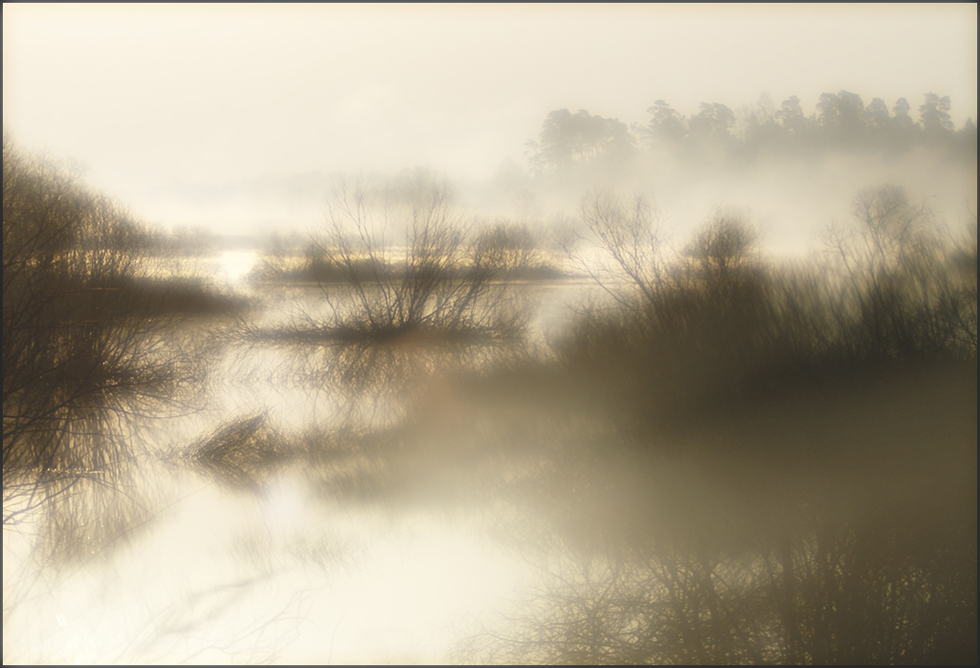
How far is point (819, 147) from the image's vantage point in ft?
12.0

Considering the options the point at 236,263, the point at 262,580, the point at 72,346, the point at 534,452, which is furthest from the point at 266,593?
the point at 236,263

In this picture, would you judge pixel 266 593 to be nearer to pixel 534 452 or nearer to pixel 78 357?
pixel 534 452

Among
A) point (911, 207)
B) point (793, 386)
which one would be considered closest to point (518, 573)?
point (793, 386)

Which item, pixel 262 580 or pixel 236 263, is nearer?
pixel 262 580

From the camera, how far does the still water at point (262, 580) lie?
285 centimetres

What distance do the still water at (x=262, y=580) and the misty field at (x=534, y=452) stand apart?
2 centimetres

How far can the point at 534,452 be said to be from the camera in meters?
4.17

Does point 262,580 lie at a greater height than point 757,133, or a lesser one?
lesser

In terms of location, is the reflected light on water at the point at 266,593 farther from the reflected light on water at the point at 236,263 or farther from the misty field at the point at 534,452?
the reflected light on water at the point at 236,263

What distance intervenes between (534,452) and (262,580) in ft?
6.29

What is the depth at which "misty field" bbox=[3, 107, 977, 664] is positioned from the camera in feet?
9.97

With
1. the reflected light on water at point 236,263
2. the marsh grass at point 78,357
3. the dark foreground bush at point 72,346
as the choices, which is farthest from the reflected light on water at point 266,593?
the reflected light on water at point 236,263

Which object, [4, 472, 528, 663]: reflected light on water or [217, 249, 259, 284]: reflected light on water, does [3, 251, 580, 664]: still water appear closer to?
[4, 472, 528, 663]: reflected light on water

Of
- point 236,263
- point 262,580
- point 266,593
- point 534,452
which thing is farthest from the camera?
point 236,263
